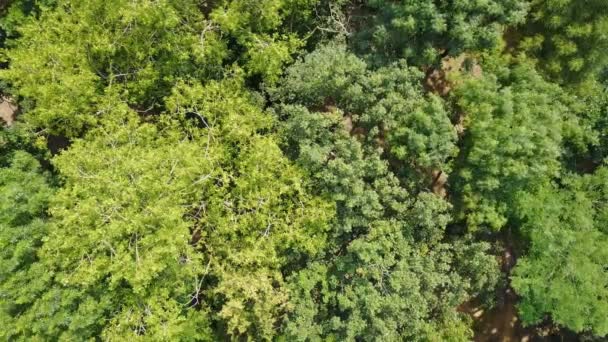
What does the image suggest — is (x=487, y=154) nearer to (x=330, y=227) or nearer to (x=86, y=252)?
(x=330, y=227)

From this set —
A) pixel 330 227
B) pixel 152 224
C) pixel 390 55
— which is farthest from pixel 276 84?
pixel 152 224

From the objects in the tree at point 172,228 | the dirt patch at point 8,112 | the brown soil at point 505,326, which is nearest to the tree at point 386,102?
the tree at point 172,228

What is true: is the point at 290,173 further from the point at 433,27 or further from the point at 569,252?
the point at 569,252

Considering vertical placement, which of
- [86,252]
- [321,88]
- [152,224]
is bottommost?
[86,252]

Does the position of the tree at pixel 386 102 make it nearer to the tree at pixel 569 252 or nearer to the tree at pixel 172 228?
the tree at pixel 172 228

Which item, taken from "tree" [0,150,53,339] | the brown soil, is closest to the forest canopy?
"tree" [0,150,53,339]

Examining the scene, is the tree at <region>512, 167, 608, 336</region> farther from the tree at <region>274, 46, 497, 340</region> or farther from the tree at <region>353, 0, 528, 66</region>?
the tree at <region>353, 0, 528, 66</region>
